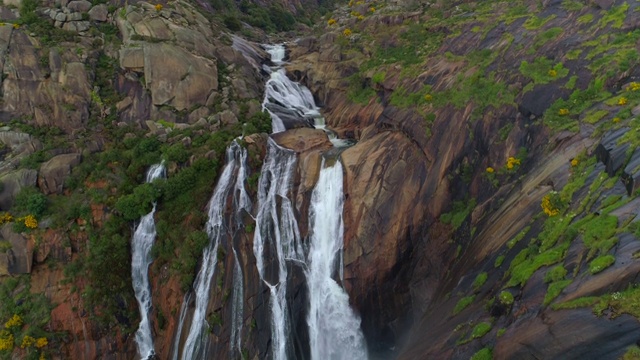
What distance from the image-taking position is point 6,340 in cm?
2517

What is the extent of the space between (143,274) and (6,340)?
27.4ft

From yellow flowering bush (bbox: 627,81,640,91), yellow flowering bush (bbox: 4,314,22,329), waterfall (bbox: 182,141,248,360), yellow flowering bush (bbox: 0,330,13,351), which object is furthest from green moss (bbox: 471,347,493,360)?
yellow flowering bush (bbox: 4,314,22,329)

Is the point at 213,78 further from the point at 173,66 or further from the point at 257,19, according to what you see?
the point at 257,19

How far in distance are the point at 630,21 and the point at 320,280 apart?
89.0 ft

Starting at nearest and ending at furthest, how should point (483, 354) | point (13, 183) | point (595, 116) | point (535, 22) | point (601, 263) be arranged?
point (601, 263)
point (483, 354)
point (595, 116)
point (13, 183)
point (535, 22)

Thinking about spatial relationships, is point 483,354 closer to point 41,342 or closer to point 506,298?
point 506,298

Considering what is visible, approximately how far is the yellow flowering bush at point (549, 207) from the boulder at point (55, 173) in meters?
31.3

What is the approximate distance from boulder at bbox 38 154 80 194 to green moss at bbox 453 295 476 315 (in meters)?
28.0

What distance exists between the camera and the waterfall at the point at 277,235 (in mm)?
26047

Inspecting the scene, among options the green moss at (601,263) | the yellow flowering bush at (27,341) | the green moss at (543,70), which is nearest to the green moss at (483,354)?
the green moss at (601,263)

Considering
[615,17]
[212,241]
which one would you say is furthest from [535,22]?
[212,241]

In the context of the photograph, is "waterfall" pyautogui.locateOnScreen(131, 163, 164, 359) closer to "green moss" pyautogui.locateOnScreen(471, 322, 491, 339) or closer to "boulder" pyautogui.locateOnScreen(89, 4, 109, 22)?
"green moss" pyautogui.locateOnScreen(471, 322, 491, 339)

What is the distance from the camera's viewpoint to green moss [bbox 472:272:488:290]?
20.0 metres

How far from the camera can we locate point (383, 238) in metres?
27.3
